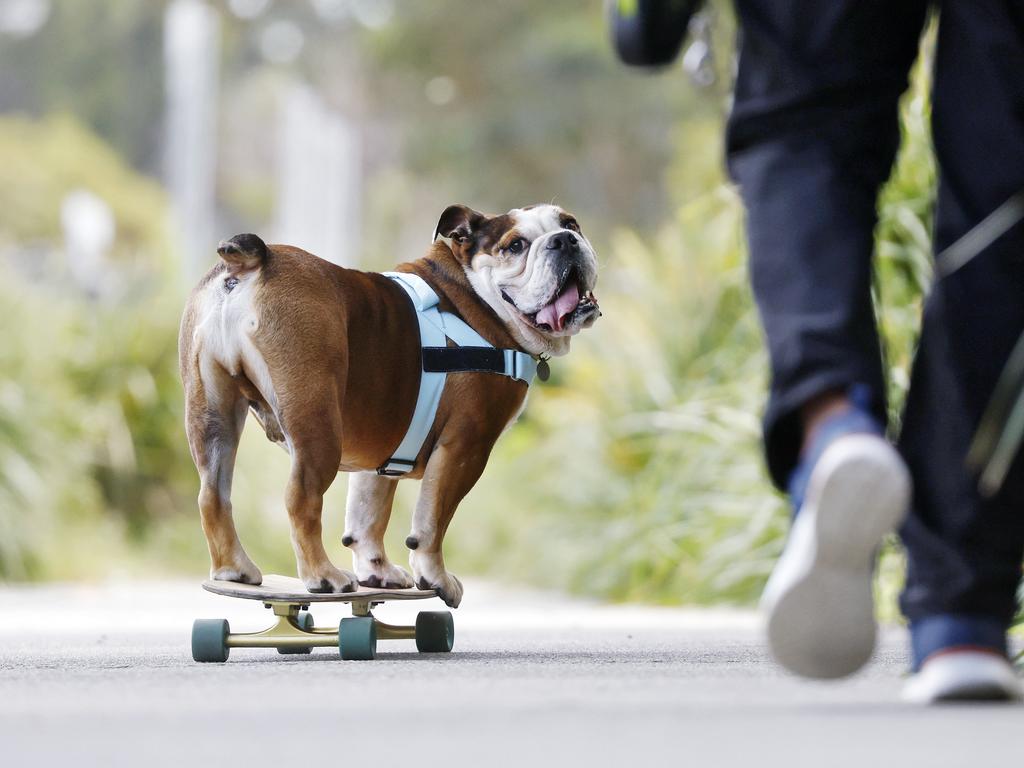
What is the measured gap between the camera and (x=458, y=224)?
3713mm

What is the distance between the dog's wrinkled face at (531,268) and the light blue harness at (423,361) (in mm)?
90

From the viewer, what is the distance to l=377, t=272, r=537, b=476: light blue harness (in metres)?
3.52

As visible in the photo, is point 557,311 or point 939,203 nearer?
point 939,203

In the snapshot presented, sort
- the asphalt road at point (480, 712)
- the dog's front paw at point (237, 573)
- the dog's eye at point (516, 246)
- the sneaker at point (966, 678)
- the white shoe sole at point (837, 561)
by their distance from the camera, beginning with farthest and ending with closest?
1. the dog's eye at point (516, 246)
2. the dog's front paw at point (237, 573)
3. the sneaker at point (966, 678)
4. the white shoe sole at point (837, 561)
5. the asphalt road at point (480, 712)

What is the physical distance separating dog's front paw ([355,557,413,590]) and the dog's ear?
0.70m

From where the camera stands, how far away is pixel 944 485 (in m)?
2.25

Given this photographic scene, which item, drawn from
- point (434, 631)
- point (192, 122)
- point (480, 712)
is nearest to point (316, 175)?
point (192, 122)

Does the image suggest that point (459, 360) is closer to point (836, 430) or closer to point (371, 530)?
point (371, 530)

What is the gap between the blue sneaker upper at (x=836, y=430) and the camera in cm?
206

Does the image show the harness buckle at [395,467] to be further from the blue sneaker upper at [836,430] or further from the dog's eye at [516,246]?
the blue sneaker upper at [836,430]

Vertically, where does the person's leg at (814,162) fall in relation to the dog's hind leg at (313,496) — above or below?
above

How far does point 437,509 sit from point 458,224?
2.06ft

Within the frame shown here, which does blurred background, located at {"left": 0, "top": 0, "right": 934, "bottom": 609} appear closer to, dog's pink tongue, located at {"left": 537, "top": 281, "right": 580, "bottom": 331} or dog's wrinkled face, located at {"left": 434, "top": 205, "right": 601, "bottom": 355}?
dog's wrinkled face, located at {"left": 434, "top": 205, "right": 601, "bottom": 355}

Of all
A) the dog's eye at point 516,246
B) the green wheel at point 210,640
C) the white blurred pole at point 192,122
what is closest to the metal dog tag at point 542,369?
the dog's eye at point 516,246
